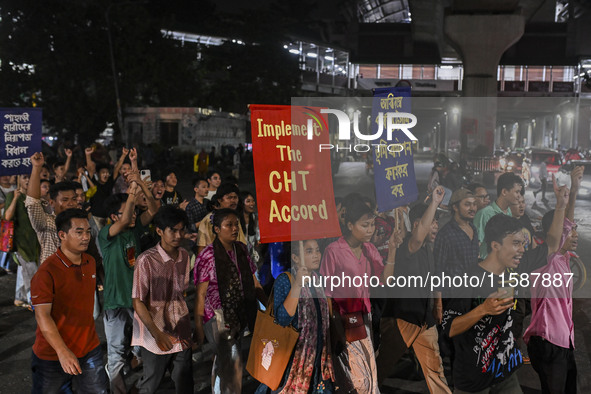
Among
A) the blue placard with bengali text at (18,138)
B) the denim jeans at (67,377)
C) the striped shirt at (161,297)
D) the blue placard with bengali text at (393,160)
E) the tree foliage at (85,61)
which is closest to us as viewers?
the denim jeans at (67,377)

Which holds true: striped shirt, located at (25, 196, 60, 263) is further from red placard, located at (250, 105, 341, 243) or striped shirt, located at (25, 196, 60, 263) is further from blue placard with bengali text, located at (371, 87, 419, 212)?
blue placard with bengali text, located at (371, 87, 419, 212)

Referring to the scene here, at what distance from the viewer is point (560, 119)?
2217 inches

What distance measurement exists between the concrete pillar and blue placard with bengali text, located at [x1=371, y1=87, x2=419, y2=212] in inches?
698

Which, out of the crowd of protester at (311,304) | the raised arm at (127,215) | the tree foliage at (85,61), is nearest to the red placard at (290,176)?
the crowd of protester at (311,304)

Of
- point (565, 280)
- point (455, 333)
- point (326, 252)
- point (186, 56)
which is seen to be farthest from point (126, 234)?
point (186, 56)

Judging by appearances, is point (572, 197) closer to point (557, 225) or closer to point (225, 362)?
point (557, 225)

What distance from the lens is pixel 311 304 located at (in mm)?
3812

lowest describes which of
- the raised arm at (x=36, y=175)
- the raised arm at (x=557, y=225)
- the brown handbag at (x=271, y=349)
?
the brown handbag at (x=271, y=349)

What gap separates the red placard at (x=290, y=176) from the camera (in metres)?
3.93

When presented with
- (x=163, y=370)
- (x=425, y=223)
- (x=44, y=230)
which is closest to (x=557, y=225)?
(x=425, y=223)

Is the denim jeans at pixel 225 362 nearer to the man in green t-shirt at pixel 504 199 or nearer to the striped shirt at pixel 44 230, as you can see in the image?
the striped shirt at pixel 44 230

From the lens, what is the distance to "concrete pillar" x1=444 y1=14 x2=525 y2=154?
70.8ft

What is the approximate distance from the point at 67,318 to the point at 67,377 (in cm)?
37

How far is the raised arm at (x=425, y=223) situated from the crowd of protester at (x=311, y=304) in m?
0.01
